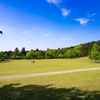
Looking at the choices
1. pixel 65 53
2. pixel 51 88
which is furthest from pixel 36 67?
pixel 65 53

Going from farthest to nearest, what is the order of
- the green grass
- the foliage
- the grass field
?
the foliage, the green grass, the grass field

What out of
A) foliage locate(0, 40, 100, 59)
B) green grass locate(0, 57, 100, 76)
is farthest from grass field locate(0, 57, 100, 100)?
foliage locate(0, 40, 100, 59)

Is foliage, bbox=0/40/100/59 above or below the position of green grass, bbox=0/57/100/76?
above

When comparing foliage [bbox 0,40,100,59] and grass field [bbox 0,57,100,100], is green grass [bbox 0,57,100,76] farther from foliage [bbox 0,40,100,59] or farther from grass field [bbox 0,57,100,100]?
foliage [bbox 0,40,100,59]

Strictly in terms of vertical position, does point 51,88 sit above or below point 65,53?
below

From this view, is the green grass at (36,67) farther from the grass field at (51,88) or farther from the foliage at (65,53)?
the foliage at (65,53)

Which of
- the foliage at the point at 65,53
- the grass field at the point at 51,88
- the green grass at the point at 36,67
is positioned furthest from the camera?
the foliage at the point at 65,53

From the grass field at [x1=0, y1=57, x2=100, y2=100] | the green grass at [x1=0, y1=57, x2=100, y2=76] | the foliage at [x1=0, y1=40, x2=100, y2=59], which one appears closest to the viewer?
the grass field at [x1=0, y1=57, x2=100, y2=100]

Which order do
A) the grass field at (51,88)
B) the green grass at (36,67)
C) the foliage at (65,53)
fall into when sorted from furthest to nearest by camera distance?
the foliage at (65,53) < the green grass at (36,67) < the grass field at (51,88)

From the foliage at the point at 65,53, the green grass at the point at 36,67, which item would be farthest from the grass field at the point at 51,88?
the foliage at the point at 65,53

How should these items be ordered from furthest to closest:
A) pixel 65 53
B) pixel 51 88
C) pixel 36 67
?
A: 1. pixel 65 53
2. pixel 36 67
3. pixel 51 88

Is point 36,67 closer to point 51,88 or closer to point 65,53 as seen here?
point 51,88

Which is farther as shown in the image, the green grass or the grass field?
the green grass

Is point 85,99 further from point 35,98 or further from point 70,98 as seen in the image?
point 35,98
